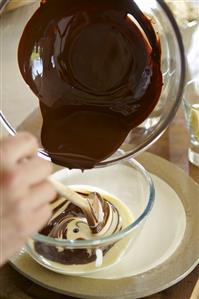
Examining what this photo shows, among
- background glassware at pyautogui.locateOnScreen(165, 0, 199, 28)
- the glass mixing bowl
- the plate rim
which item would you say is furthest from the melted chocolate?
background glassware at pyautogui.locateOnScreen(165, 0, 199, 28)

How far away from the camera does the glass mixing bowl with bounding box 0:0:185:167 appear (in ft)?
2.27

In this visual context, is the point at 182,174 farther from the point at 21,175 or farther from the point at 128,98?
the point at 21,175

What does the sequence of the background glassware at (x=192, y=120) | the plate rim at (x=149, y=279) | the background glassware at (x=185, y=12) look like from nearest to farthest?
the plate rim at (x=149, y=279)
the background glassware at (x=192, y=120)
the background glassware at (x=185, y=12)

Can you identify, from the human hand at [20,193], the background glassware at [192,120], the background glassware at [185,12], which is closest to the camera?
the human hand at [20,193]

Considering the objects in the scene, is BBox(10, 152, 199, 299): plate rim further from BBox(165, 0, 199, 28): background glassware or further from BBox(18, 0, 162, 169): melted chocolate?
BBox(165, 0, 199, 28): background glassware

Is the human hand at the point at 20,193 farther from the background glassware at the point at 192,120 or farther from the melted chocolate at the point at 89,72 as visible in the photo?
the background glassware at the point at 192,120

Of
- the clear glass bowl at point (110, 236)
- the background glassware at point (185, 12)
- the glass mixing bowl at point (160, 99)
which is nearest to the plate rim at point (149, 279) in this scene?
the clear glass bowl at point (110, 236)

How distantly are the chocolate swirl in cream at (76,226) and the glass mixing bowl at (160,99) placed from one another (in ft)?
0.20

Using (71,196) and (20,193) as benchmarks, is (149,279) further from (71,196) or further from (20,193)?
(20,193)

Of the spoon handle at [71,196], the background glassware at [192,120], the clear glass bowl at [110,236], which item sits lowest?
the background glassware at [192,120]

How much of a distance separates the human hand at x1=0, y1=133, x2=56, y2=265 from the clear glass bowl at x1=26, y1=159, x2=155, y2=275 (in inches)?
7.0

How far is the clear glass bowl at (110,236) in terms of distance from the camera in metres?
0.70

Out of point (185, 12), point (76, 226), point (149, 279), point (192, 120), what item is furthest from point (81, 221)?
point (185, 12)

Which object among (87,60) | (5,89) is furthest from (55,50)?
(5,89)
